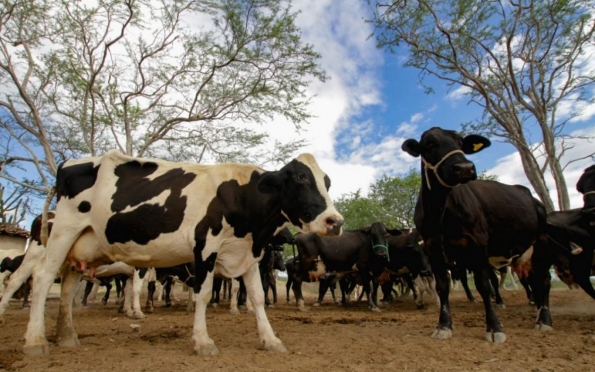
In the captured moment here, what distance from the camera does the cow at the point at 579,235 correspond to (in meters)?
6.52

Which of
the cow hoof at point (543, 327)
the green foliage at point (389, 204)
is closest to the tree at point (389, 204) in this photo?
the green foliage at point (389, 204)

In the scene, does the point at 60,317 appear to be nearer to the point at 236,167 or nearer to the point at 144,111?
the point at 236,167

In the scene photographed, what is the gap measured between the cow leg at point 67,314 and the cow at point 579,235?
24.8 ft

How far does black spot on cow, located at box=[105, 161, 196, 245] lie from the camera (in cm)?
484

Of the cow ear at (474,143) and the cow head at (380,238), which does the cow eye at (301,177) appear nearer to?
the cow ear at (474,143)

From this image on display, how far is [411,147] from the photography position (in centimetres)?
571

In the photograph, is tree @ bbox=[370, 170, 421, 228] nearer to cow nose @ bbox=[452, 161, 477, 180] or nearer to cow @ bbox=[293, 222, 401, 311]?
cow @ bbox=[293, 222, 401, 311]

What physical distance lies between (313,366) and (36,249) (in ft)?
23.6

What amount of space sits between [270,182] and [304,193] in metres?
0.43

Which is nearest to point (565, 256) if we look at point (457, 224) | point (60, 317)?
point (457, 224)

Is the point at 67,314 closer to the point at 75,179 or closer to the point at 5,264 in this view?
the point at 75,179

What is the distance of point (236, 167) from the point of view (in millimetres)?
5371

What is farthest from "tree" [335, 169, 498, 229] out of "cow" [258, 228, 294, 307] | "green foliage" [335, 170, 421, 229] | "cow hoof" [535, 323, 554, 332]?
"cow hoof" [535, 323, 554, 332]

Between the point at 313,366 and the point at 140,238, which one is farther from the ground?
the point at 140,238
